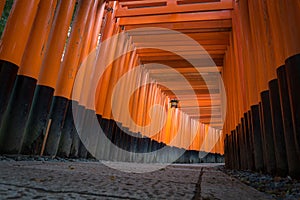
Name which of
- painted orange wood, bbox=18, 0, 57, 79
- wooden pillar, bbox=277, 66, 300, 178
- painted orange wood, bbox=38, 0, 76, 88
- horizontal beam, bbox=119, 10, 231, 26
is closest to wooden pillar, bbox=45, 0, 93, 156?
painted orange wood, bbox=38, 0, 76, 88

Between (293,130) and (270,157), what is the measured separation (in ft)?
2.53

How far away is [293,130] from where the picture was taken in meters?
2.16

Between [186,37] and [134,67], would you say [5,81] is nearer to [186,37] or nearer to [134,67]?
[134,67]

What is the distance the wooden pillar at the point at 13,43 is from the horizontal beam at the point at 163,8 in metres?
4.23

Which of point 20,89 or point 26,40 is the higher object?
point 26,40

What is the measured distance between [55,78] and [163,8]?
458 cm

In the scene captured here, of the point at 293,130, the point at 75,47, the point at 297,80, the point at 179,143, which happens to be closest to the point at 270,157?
the point at 293,130

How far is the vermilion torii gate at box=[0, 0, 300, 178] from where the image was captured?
262cm

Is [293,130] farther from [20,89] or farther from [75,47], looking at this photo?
[75,47]

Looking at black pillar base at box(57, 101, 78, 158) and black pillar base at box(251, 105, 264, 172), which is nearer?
black pillar base at box(251, 105, 264, 172)

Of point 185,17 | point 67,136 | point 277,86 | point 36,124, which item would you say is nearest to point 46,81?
point 36,124

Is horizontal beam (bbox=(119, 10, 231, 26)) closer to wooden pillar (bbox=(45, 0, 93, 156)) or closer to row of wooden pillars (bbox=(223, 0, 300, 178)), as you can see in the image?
wooden pillar (bbox=(45, 0, 93, 156))

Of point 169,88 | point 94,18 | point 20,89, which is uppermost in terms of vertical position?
point 169,88

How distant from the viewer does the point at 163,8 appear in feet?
23.9
